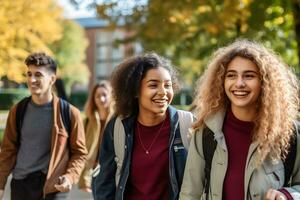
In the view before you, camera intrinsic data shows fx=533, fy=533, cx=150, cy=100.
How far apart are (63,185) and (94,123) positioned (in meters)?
2.48

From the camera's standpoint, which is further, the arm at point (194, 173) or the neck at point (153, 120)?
the neck at point (153, 120)

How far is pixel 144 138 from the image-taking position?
127 inches

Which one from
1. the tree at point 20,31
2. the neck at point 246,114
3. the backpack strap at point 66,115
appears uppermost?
the tree at point 20,31

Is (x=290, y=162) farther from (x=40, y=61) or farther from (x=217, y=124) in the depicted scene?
(x=40, y=61)

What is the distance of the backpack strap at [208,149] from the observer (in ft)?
9.07

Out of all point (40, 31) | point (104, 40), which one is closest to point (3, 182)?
point (40, 31)

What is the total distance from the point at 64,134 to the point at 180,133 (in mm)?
1328

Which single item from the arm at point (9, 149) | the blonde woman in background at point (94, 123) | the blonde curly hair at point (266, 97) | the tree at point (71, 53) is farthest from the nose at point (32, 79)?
the tree at point (71, 53)

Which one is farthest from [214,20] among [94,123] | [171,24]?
[94,123]

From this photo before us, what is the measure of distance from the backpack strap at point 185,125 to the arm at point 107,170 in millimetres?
442

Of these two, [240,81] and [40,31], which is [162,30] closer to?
[40,31]

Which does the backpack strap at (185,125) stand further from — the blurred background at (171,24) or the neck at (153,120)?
the blurred background at (171,24)

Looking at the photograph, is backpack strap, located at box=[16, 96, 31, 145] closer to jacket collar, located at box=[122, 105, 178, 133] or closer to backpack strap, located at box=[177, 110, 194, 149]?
jacket collar, located at box=[122, 105, 178, 133]

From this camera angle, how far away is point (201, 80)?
10.3 feet
